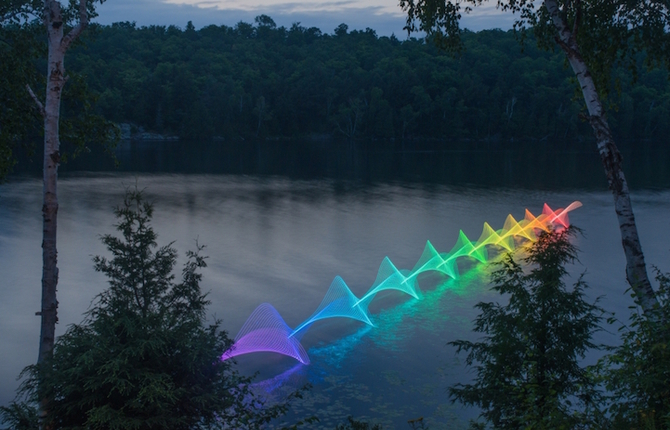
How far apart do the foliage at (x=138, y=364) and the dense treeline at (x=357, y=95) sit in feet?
289

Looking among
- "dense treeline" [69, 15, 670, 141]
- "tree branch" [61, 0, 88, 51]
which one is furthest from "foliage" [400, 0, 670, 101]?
→ "dense treeline" [69, 15, 670, 141]

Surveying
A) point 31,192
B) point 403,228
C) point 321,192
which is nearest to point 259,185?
point 321,192

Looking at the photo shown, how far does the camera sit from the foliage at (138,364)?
6543 millimetres

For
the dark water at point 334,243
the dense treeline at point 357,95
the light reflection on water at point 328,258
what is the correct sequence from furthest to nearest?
the dense treeline at point 357,95
the dark water at point 334,243
the light reflection on water at point 328,258

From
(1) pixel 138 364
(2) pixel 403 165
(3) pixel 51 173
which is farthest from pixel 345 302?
(2) pixel 403 165

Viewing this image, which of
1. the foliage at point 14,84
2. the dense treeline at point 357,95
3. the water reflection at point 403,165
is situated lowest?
the water reflection at point 403,165

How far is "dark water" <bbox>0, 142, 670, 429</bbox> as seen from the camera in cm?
1232

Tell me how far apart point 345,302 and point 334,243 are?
25.8ft

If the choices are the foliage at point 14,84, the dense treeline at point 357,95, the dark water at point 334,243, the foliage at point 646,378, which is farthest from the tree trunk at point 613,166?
the dense treeline at point 357,95

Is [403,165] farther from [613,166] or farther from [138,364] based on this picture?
[138,364]

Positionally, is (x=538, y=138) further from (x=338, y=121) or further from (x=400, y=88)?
(x=338, y=121)

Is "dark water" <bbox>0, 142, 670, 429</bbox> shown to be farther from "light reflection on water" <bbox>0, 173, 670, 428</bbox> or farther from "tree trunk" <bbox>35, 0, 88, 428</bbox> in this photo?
"tree trunk" <bbox>35, 0, 88, 428</bbox>

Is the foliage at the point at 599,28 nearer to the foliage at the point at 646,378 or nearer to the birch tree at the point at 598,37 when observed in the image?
the birch tree at the point at 598,37

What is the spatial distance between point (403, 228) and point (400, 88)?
84.2 metres
